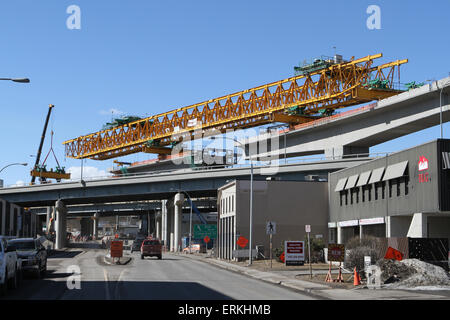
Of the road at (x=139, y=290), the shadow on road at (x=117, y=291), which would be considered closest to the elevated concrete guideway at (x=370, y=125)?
the road at (x=139, y=290)

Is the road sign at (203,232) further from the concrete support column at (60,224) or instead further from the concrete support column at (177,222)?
the concrete support column at (60,224)

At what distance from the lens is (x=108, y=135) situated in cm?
11894

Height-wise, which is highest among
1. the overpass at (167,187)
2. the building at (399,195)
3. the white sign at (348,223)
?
the overpass at (167,187)

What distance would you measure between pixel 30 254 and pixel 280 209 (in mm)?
28946

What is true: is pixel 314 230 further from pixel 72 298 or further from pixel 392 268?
pixel 72 298

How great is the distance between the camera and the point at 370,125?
68.8 m

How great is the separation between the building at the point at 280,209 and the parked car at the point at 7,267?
30.5m

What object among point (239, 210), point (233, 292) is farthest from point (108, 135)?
point (233, 292)

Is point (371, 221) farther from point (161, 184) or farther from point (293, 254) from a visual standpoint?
point (161, 184)

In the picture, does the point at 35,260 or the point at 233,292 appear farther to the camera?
the point at 35,260

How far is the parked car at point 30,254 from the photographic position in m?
28.8

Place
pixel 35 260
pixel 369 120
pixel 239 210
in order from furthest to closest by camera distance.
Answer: pixel 369 120
pixel 239 210
pixel 35 260

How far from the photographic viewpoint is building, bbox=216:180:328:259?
53.6m
